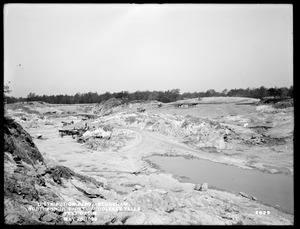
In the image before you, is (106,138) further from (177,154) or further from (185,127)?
(185,127)

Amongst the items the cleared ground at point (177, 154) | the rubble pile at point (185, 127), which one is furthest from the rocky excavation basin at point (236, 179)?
the rubble pile at point (185, 127)

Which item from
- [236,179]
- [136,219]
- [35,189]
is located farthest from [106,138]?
[136,219]

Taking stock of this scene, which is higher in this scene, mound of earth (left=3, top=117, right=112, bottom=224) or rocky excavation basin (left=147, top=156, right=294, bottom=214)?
mound of earth (left=3, top=117, right=112, bottom=224)

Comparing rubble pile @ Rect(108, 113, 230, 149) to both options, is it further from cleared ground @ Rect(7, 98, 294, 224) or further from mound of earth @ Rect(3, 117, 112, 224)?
mound of earth @ Rect(3, 117, 112, 224)

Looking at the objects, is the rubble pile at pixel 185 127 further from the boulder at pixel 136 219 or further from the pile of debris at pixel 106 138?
the boulder at pixel 136 219

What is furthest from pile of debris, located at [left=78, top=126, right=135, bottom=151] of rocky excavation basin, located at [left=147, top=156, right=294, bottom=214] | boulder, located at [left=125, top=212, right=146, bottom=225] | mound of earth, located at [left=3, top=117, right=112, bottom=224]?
boulder, located at [left=125, top=212, right=146, bottom=225]

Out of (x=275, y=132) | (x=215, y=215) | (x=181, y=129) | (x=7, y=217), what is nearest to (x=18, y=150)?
(x=7, y=217)

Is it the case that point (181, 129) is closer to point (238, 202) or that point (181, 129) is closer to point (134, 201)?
point (238, 202)
